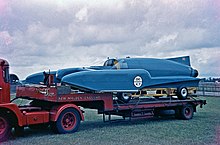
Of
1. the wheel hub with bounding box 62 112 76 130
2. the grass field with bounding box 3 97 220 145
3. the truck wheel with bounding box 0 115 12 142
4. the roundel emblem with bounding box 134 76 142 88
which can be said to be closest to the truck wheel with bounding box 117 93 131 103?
the roundel emblem with bounding box 134 76 142 88

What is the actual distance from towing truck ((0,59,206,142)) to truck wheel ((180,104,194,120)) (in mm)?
1435

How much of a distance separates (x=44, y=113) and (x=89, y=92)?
185 centimetres

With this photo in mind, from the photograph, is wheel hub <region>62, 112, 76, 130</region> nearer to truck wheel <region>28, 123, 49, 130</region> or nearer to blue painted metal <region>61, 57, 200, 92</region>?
truck wheel <region>28, 123, 49, 130</region>

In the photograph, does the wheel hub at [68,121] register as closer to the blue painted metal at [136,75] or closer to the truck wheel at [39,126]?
the truck wheel at [39,126]

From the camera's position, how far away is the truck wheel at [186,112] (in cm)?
1373

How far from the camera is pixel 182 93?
46.2ft

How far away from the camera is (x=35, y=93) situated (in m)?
10.4

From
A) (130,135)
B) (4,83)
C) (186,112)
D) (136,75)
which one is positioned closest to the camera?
(4,83)

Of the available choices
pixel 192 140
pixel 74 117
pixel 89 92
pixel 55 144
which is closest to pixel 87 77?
pixel 89 92

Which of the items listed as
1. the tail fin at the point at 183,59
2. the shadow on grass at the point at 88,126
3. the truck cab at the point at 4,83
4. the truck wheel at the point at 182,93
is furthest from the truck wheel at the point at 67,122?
the tail fin at the point at 183,59

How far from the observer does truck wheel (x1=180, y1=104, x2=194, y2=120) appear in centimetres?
1373

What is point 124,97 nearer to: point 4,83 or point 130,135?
point 130,135

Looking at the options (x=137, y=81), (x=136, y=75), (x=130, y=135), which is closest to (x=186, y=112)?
(x=137, y=81)

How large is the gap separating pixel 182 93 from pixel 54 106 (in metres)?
6.19
